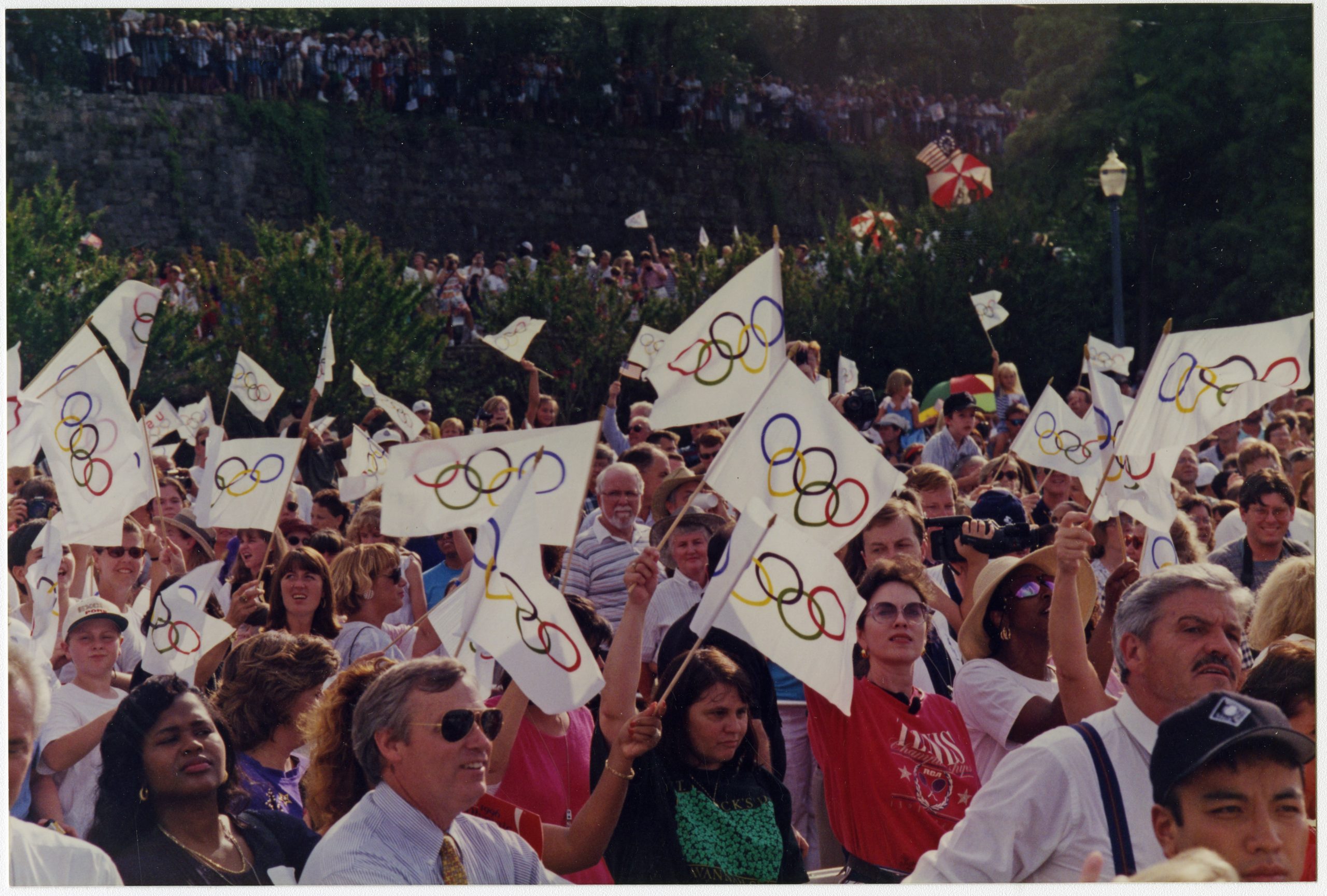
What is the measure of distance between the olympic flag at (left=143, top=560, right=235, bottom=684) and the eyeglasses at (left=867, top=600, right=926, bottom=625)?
2.00 metres

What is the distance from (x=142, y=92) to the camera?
80.3 ft

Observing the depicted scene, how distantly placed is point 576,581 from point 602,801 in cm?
286

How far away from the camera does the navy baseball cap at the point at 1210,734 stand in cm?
270

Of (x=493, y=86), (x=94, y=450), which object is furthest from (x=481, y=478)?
(x=493, y=86)

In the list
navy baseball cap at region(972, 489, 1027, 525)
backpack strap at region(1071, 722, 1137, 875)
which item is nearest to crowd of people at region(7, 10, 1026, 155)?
navy baseball cap at region(972, 489, 1027, 525)

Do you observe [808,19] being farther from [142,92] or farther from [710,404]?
[710,404]

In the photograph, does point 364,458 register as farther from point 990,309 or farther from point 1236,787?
point 990,309

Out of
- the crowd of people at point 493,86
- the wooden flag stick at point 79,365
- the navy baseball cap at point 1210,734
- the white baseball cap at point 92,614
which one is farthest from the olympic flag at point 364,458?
the crowd of people at point 493,86

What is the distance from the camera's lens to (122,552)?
657 cm

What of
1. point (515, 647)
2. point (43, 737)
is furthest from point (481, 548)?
point (43, 737)

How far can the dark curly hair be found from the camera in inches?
140

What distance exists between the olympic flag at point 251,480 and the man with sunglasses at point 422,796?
297cm

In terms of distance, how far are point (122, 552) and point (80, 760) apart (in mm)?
2184

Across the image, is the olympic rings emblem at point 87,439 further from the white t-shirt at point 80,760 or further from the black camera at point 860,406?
the black camera at point 860,406
